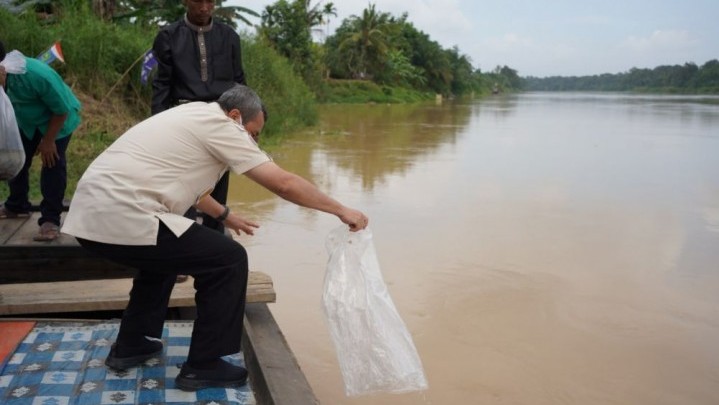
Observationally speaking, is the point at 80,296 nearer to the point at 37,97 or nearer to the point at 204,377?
the point at 204,377

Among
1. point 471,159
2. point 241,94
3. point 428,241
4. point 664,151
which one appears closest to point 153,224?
point 241,94

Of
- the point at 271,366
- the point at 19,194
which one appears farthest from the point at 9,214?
the point at 271,366

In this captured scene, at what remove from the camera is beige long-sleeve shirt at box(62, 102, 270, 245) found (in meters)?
2.10

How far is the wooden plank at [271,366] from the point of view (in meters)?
2.16

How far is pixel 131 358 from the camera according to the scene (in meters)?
2.47

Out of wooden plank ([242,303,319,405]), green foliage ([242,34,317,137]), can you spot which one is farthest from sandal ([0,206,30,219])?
green foliage ([242,34,317,137])

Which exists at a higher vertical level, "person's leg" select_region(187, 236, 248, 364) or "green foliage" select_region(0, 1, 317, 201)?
"green foliage" select_region(0, 1, 317, 201)

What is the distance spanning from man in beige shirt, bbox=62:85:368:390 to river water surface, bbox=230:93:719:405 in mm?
1232

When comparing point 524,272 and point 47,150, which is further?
point 524,272

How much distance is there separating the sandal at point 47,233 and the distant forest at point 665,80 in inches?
3604

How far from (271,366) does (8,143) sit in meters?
1.62

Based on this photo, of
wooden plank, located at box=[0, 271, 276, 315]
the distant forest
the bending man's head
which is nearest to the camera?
the bending man's head

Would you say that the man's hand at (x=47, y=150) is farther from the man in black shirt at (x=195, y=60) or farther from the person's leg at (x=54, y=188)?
the man in black shirt at (x=195, y=60)

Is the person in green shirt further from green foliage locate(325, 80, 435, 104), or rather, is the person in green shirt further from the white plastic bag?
green foliage locate(325, 80, 435, 104)
